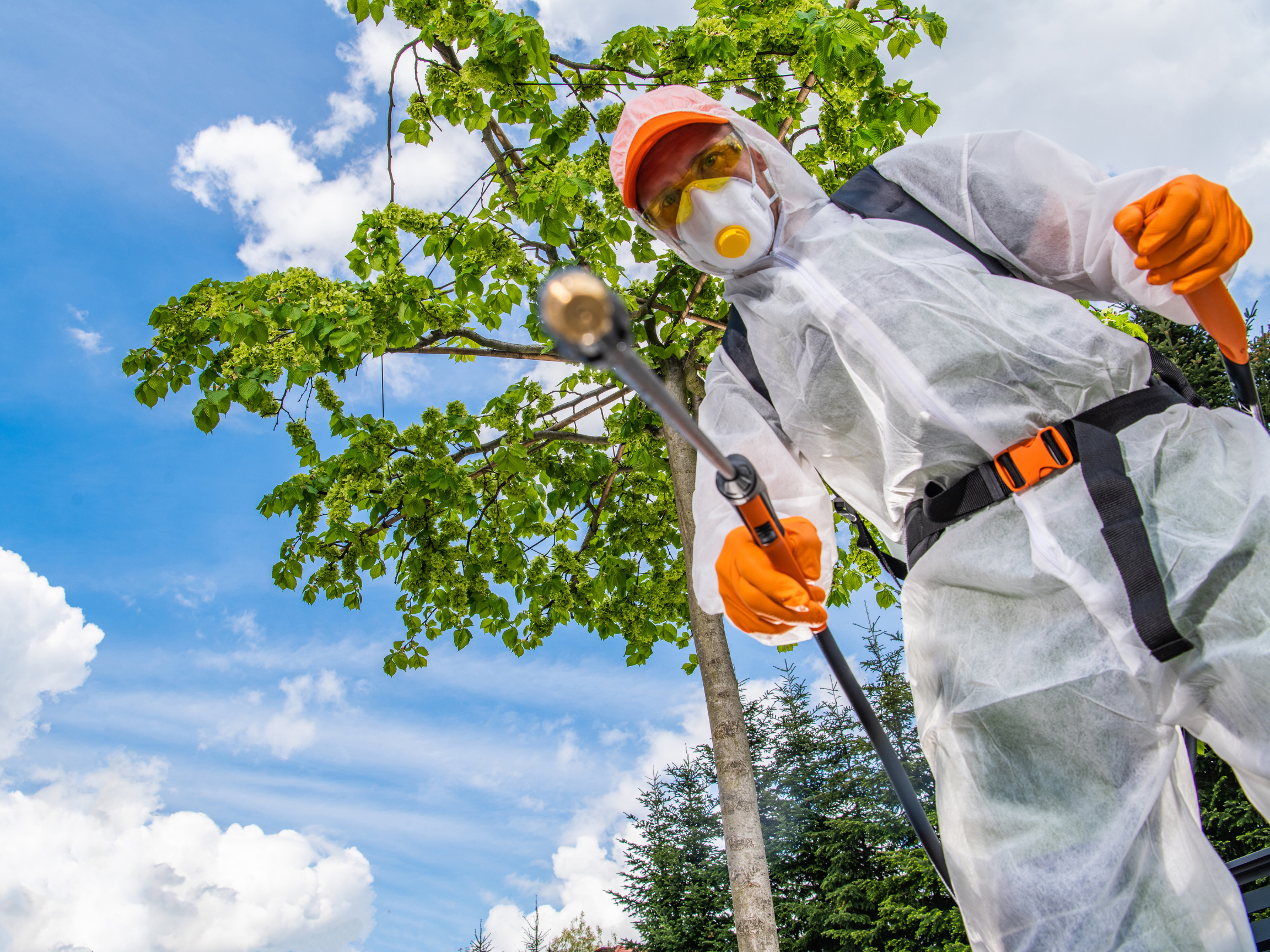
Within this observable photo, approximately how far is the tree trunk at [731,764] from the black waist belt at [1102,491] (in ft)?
7.30

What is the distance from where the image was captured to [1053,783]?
1.40m

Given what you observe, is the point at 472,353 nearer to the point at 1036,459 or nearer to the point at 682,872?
the point at 1036,459

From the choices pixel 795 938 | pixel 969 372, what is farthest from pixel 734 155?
pixel 795 938

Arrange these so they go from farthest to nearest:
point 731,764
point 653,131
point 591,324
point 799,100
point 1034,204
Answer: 1. point 799,100
2. point 731,764
3. point 653,131
4. point 1034,204
5. point 591,324

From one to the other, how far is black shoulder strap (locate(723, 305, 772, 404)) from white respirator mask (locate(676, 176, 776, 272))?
15 centimetres

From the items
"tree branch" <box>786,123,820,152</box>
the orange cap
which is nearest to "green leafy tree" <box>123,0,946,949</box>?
"tree branch" <box>786,123,820,152</box>

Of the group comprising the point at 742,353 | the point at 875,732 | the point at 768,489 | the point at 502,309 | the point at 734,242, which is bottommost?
the point at 875,732

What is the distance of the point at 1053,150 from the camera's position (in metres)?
1.77

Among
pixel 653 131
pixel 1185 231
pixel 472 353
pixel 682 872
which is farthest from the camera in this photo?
pixel 682 872

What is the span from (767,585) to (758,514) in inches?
8.5

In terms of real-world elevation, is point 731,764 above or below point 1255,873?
above

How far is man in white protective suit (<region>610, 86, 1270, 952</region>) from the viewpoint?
Answer: 1332mm

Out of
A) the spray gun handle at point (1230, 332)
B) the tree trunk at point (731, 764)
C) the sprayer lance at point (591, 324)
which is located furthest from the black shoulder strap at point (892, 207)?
the tree trunk at point (731, 764)

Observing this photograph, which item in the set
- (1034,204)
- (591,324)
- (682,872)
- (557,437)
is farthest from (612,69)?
(682,872)
